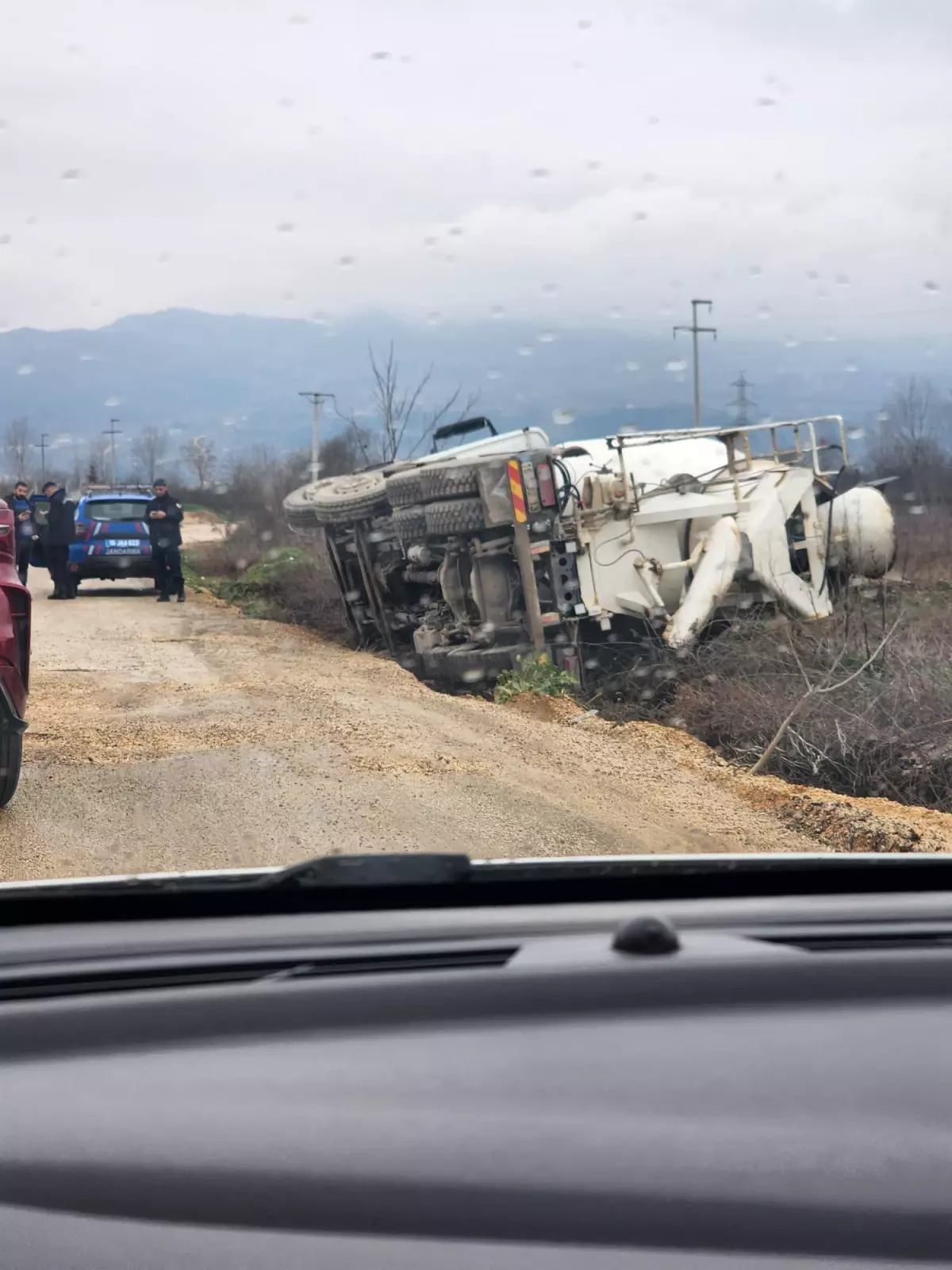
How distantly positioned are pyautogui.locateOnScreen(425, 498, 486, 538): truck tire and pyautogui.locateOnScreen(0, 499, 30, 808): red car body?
5.23 m

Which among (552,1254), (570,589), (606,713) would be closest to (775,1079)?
(552,1254)

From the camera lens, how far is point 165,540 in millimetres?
14727

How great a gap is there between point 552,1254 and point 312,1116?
299 mm

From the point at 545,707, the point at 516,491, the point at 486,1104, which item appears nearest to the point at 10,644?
the point at 486,1104

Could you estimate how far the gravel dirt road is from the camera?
605cm

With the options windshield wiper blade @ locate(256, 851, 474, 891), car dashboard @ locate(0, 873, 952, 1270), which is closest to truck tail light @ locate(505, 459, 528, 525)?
windshield wiper blade @ locate(256, 851, 474, 891)

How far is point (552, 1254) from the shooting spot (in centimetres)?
123

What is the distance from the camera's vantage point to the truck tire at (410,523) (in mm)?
11609

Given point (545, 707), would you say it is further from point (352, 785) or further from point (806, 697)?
point (352, 785)

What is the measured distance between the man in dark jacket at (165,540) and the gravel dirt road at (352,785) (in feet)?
9.30

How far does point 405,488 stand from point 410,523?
0.29 meters

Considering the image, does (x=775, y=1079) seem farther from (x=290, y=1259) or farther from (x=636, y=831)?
(x=636, y=831)

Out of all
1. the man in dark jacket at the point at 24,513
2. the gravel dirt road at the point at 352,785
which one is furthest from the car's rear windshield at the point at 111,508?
the gravel dirt road at the point at 352,785

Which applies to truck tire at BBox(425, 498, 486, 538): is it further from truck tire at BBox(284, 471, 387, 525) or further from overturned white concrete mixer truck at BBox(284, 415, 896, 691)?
truck tire at BBox(284, 471, 387, 525)
